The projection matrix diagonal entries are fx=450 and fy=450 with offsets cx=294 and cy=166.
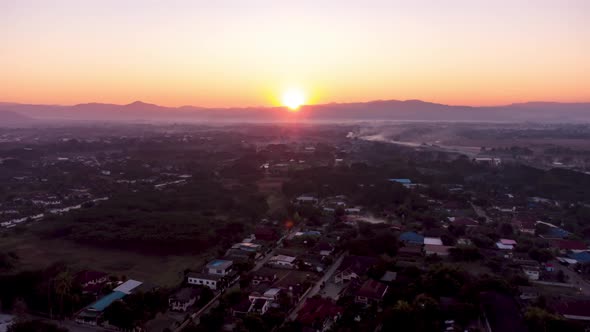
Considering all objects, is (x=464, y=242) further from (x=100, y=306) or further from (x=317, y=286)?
(x=100, y=306)

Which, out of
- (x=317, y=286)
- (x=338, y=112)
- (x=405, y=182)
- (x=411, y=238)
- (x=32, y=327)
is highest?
(x=338, y=112)

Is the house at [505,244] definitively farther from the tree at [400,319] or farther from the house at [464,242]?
the tree at [400,319]

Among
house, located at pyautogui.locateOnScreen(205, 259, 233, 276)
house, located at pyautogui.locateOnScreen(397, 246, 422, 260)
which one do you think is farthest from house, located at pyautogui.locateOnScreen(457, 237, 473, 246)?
house, located at pyautogui.locateOnScreen(205, 259, 233, 276)

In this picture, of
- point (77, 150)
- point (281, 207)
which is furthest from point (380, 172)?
point (77, 150)

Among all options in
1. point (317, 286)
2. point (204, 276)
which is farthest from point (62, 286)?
point (317, 286)

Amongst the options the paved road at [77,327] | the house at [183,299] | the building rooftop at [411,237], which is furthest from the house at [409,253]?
the paved road at [77,327]

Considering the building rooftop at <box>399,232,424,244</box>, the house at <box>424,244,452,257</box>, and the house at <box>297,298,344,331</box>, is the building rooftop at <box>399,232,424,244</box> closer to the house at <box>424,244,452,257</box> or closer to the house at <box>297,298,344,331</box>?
the house at <box>424,244,452,257</box>

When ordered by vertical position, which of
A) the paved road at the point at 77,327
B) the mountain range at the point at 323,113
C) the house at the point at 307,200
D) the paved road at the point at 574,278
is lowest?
the paved road at the point at 574,278

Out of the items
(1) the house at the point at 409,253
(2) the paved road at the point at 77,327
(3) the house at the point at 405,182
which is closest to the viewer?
(2) the paved road at the point at 77,327
